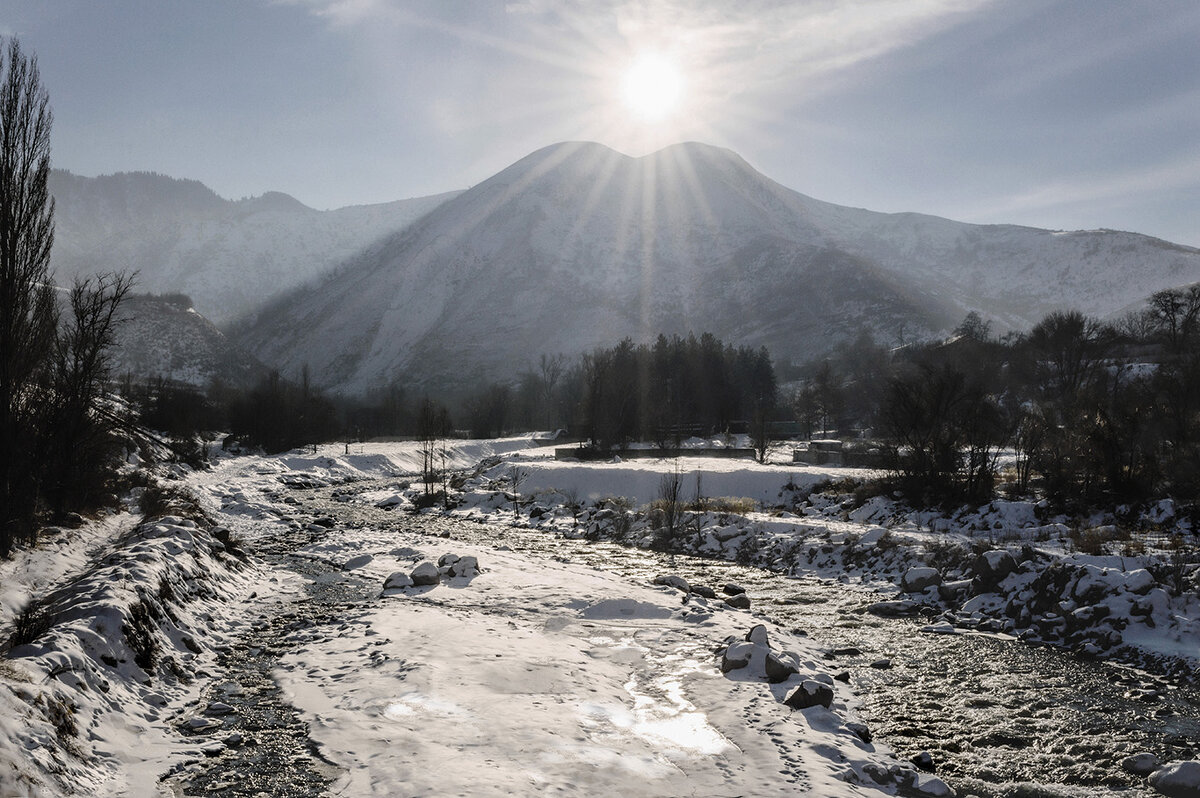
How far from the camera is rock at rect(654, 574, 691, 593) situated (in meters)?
19.7

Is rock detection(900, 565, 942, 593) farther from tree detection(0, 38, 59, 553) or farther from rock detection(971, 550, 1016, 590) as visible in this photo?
tree detection(0, 38, 59, 553)

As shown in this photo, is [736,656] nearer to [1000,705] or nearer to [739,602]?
[1000,705]

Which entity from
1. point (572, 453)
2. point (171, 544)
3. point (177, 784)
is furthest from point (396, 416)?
A: point (177, 784)

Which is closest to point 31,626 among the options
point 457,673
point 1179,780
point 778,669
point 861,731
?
point 457,673

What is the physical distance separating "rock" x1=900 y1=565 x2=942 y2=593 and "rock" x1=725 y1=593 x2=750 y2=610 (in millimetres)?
4905

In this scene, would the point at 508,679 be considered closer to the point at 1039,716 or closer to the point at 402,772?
the point at 402,772

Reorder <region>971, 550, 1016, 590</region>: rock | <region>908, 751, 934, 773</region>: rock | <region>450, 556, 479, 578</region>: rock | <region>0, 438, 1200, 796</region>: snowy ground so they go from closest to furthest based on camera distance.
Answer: <region>0, 438, 1200, 796</region>: snowy ground < <region>908, 751, 934, 773</region>: rock < <region>971, 550, 1016, 590</region>: rock < <region>450, 556, 479, 578</region>: rock

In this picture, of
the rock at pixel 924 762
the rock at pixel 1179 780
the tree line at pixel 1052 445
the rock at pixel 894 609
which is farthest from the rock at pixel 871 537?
the rock at pixel 924 762

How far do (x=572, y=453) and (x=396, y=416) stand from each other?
82849 millimetres

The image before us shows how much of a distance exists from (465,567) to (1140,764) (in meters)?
16.2

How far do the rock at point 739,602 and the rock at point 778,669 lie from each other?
5760 millimetres

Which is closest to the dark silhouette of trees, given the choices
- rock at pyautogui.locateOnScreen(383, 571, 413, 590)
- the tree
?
the tree

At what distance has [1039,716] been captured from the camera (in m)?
11.0

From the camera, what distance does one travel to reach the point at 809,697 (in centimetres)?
1078
